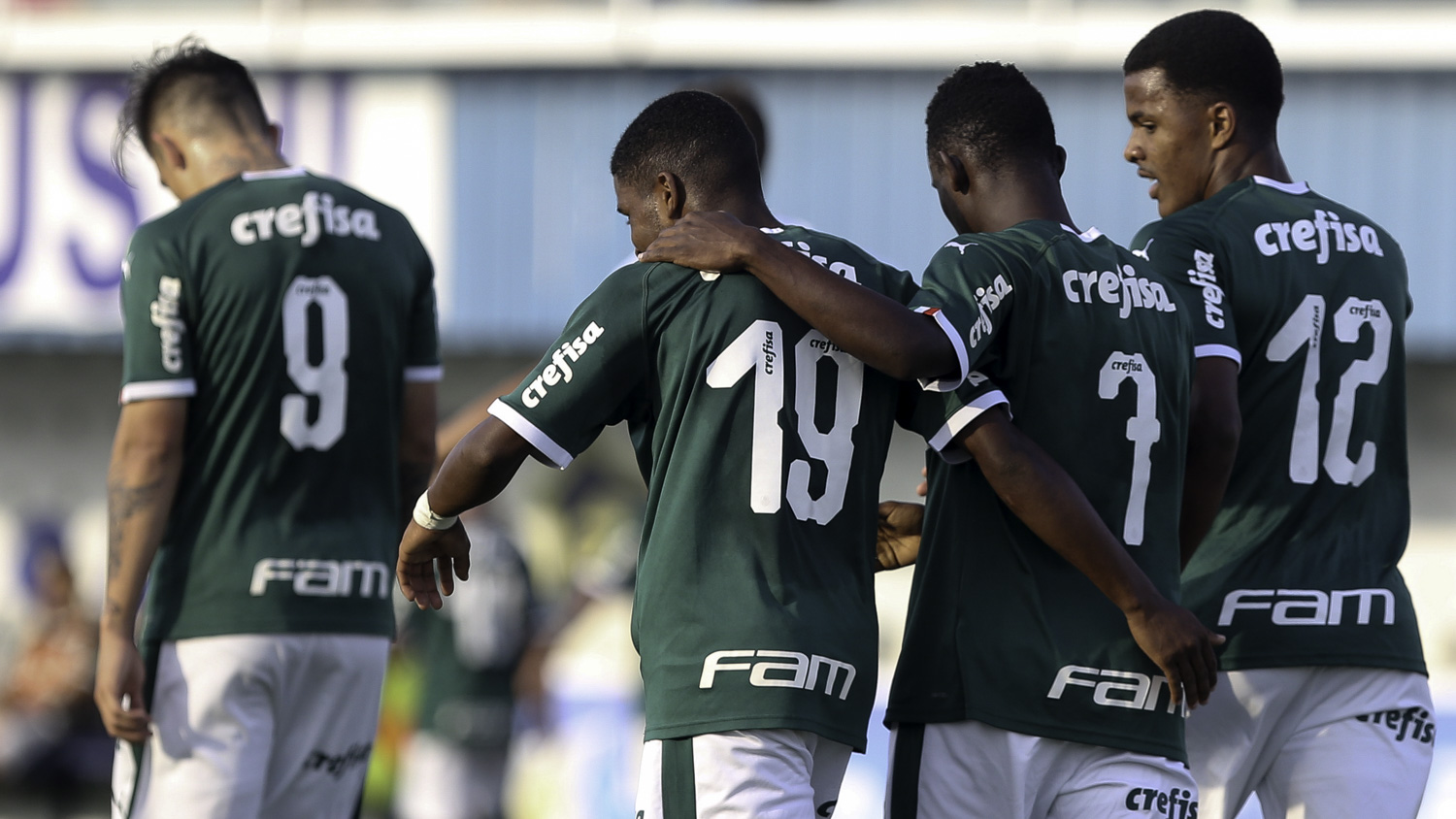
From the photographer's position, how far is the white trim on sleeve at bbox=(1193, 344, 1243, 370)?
3.98 metres

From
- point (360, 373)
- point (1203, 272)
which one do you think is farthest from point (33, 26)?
point (1203, 272)

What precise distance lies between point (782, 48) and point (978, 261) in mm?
8550

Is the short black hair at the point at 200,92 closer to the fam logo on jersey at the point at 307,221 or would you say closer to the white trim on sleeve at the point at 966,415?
the fam logo on jersey at the point at 307,221

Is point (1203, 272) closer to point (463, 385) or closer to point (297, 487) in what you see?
point (297, 487)

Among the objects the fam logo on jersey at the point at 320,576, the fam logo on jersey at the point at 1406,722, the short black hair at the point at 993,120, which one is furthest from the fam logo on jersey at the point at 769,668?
the fam logo on jersey at the point at 320,576

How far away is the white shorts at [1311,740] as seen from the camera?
13.5 ft

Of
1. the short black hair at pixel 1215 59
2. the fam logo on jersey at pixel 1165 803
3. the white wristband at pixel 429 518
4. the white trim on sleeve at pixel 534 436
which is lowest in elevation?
the fam logo on jersey at pixel 1165 803

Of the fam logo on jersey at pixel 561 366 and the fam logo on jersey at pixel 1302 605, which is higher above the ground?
the fam logo on jersey at pixel 561 366

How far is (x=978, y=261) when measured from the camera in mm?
3580

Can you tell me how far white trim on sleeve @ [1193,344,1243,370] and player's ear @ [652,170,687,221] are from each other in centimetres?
124

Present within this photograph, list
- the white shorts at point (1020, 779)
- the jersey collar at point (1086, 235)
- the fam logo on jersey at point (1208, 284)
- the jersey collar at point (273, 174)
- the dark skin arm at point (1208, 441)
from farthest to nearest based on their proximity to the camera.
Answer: the jersey collar at point (273, 174) → the fam logo on jersey at point (1208, 284) → the dark skin arm at point (1208, 441) → the jersey collar at point (1086, 235) → the white shorts at point (1020, 779)

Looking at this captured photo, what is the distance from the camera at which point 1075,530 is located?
3477 mm

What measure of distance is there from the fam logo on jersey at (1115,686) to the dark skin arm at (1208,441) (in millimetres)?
483

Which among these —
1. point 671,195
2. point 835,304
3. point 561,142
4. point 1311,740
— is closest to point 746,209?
point 671,195
